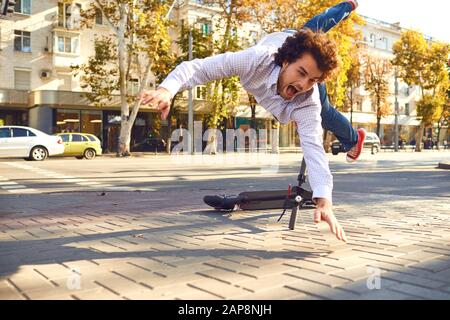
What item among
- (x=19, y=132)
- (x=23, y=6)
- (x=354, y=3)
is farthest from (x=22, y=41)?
(x=354, y=3)

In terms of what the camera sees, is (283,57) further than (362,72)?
No

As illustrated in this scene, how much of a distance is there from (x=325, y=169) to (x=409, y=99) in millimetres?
69128

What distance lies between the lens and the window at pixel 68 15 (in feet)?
120

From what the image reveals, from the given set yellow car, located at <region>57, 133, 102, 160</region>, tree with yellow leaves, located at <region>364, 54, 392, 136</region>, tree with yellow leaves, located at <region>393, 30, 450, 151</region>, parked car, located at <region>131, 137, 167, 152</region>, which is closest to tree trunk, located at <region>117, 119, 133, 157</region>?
yellow car, located at <region>57, 133, 102, 160</region>

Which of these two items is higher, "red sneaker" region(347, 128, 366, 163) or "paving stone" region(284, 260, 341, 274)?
"red sneaker" region(347, 128, 366, 163)

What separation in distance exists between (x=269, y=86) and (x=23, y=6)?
3750 cm

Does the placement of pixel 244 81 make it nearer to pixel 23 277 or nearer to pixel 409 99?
pixel 23 277

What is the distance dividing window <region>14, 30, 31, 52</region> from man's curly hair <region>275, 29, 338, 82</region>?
120ft

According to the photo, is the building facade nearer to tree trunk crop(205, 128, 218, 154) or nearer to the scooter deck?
tree trunk crop(205, 128, 218, 154)

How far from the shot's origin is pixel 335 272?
2.76m

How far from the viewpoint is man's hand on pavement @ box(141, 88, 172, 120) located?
9.51 feet
